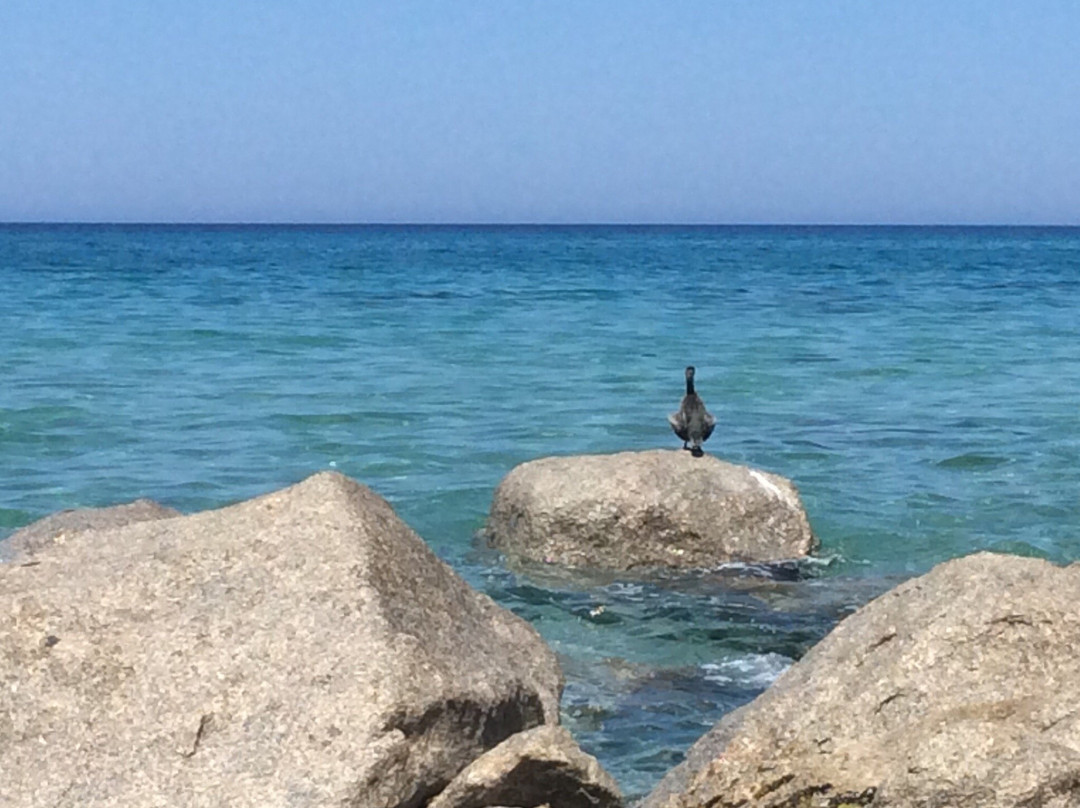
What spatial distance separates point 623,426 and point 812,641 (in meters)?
9.60

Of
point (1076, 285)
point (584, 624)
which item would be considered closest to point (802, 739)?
point (584, 624)

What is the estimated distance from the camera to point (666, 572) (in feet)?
37.8

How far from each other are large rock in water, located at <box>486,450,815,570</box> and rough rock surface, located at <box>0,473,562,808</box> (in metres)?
5.31

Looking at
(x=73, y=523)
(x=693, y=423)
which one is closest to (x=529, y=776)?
(x=73, y=523)

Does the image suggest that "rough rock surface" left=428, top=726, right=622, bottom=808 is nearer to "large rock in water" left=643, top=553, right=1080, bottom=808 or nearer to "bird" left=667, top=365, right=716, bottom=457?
"large rock in water" left=643, top=553, right=1080, bottom=808

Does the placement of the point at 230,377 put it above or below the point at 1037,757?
below

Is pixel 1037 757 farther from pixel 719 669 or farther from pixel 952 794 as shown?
pixel 719 669

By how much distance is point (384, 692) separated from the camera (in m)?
5.40

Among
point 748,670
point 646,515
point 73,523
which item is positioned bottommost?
point 748,670

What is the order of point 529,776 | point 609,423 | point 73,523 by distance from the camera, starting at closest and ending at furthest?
point 529,776
point 73,523
point 609,423

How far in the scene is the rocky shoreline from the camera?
17.2ft

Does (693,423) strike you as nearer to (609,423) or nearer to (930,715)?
(609,423)

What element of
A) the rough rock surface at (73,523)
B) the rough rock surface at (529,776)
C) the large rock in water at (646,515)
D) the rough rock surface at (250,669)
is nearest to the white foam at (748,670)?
the large rock in water at (646,515)

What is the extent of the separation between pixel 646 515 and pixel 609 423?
27.2 ft
